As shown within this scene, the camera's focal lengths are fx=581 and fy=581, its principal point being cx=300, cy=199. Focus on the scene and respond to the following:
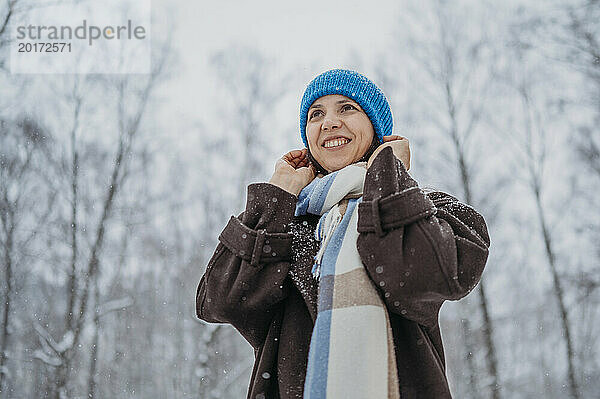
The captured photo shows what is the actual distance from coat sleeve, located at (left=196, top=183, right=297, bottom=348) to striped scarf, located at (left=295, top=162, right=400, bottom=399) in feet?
0.38

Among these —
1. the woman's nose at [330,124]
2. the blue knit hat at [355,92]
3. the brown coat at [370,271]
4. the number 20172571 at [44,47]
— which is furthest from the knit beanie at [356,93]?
the number 20172571 at [44,47]

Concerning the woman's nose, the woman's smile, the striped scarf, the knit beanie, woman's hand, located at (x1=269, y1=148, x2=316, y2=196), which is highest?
the knit beanie

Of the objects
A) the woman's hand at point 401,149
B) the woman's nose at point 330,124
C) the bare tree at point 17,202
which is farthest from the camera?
the bare tree at point 17,202

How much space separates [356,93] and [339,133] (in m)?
0.15

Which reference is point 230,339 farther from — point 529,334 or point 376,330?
point 376,330

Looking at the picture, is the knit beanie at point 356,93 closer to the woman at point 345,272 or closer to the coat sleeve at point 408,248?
the woman at point 345,272

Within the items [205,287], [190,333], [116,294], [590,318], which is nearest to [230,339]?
[190,333]

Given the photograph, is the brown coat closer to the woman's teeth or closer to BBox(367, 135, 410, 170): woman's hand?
BBox(367, 135, 410, 170): woman's hand

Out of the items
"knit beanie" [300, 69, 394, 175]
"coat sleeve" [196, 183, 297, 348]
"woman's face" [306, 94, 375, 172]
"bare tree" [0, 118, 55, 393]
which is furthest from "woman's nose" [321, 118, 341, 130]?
"bare tree" [0, 118, 55, 393]

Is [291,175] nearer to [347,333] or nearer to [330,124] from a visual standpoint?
[330,124]

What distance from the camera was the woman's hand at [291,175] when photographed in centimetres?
170

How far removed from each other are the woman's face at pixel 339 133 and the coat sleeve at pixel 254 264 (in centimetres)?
25

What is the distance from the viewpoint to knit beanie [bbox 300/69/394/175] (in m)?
1.86

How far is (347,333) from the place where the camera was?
137 cm
